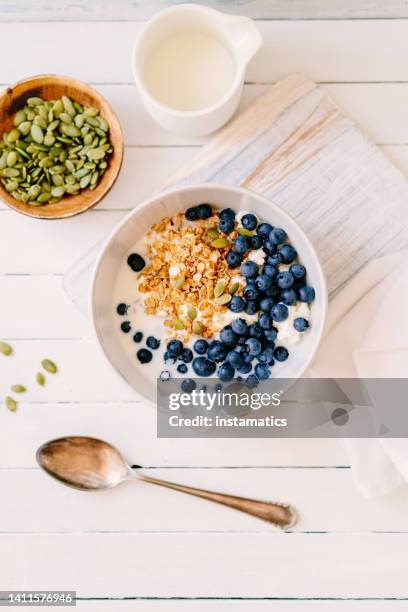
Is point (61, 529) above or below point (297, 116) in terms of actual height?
below

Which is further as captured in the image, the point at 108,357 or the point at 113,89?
the point at 113,89

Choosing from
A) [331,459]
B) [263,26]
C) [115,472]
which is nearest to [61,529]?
[115,472]

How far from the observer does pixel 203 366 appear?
0.86 m

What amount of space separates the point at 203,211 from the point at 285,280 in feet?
0.47

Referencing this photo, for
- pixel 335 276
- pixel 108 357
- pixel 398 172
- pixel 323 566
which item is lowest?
pixel 323 566

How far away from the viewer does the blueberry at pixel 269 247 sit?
0.84 m

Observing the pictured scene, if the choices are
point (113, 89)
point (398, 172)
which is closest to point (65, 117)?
point (113, 89)

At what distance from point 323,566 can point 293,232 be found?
496 millimetres

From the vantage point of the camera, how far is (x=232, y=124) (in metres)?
0.93

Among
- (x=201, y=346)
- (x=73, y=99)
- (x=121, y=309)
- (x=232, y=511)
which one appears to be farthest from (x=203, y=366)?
(x=73, y=99)

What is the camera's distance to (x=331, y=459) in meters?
0.96

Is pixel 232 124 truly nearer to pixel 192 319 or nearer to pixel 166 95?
pixel 166 95

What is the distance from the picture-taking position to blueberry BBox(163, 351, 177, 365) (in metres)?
0.87

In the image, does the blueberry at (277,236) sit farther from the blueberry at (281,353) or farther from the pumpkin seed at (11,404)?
the pumpkin seed at (11,404)
